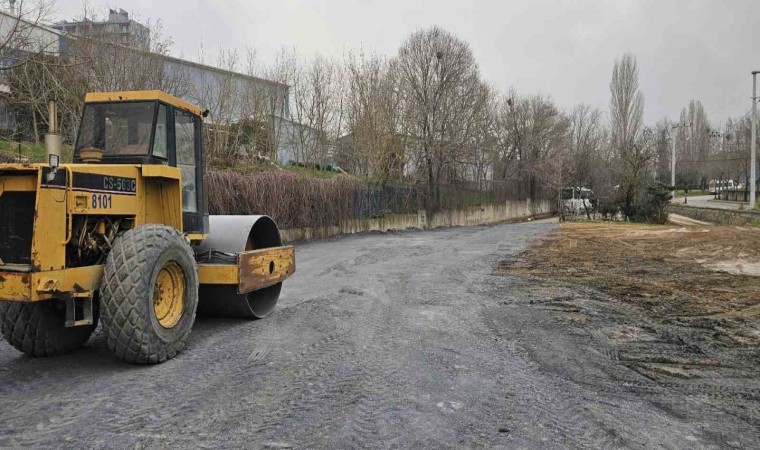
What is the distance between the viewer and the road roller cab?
4.35 metres

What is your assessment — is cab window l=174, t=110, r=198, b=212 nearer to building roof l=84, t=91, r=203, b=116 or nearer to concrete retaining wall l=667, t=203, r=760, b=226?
building roof l=84, t=91, r=203, b=116

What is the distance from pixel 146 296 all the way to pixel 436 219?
2660 cm

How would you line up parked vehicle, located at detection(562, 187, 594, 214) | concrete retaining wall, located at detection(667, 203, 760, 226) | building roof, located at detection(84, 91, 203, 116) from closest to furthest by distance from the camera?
1. building roof, located at detection(84, 91, 203, 116)
2. concrete retaining wall, located at detection(667, 203, 760, 226)
3. parked vehicle, located at detection(562, 187, 594, 214)

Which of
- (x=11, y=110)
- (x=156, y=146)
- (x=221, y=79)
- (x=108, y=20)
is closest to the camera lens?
(x=156, y=146)

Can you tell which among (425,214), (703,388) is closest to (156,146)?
(703,388)

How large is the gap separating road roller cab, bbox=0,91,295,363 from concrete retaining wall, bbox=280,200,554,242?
39.5 feet

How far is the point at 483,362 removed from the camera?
5234 millimetres

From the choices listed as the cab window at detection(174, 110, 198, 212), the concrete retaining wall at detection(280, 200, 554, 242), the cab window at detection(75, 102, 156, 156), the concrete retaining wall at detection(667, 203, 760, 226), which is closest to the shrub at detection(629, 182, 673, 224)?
the concrete retaining wall at detection(667, 203, 760, 226)

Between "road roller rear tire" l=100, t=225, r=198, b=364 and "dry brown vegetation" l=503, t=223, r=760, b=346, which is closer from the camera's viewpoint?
"road roller rear tire" l=100, t=225, r=198, b=364

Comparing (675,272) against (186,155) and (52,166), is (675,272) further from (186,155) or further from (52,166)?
(52,166)

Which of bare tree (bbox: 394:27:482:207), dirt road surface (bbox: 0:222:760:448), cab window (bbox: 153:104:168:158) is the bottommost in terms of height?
dirt road surface (bbox: 0:222:760:448)

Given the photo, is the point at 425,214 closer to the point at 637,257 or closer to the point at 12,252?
the point at 637,257

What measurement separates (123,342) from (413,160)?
2659 cm

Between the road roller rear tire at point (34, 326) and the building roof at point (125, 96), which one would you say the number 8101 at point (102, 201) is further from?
the building roof at point (125, 96)
